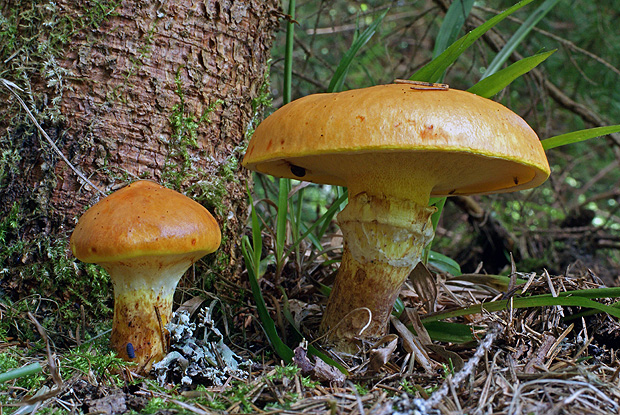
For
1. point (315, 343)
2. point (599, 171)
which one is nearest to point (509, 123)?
point (315, 343)

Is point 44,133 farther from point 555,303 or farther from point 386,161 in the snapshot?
point 555,303

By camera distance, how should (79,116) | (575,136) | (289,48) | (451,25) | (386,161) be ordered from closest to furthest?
(386,161)
(575,136)
(79,116)
(289,48)
(451,25)

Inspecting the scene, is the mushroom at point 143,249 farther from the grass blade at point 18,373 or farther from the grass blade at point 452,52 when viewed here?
the grass blade at point 452,52

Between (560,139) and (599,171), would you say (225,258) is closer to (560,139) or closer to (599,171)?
(560,139)

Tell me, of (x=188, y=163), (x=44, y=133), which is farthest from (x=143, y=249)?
(x=44, y=133)

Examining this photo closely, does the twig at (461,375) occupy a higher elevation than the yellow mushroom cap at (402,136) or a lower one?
lower

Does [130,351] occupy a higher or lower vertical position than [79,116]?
lower

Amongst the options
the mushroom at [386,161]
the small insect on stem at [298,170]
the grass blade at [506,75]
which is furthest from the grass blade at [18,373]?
the grass blade at [506,75]

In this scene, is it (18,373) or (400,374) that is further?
(400,374)
